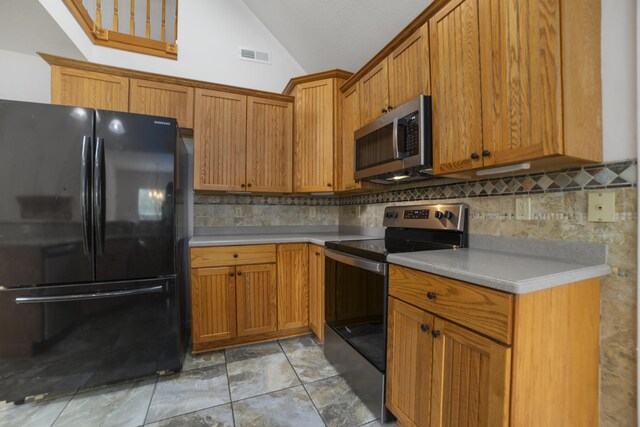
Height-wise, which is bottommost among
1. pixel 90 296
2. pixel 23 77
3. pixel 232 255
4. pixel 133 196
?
pixel 90 296

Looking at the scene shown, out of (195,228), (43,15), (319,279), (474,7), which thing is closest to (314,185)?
(319,279)

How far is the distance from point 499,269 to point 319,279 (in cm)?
137

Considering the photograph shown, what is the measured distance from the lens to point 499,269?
96 cm

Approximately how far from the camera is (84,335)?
5.21 ft

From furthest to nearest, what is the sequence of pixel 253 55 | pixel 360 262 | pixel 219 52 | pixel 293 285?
pixel 253 55 < pixel 219 52 < pixel 293 285 < pixel 360 262

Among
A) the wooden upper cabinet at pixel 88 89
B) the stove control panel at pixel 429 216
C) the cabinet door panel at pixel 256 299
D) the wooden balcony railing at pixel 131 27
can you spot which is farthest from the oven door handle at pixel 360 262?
the wooden balcony railing at pixel 131 27

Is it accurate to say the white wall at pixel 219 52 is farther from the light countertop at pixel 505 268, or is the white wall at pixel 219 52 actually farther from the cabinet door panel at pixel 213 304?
the light countertop at pixel 505 268

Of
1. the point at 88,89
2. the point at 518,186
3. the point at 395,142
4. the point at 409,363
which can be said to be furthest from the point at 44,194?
the point at 518,186

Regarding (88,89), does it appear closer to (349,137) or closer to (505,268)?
(349,137)

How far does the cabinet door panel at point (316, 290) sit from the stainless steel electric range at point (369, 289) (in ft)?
0.48

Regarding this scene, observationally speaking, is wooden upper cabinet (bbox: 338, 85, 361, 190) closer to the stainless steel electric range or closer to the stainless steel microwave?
the stainless steel microwave

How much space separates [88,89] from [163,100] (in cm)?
Answer: 50

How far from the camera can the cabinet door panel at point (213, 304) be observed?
2.02 m

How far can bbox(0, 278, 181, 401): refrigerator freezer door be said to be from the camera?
1.50m
